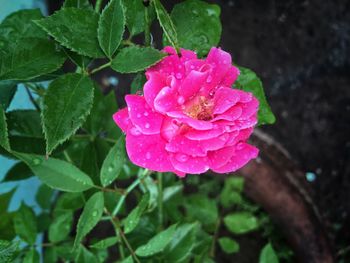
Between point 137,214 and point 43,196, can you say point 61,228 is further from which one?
point 137,214

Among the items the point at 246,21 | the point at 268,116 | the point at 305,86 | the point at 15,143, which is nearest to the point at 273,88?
the point at 305,86

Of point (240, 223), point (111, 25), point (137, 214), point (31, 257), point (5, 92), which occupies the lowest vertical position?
point (240, 223)

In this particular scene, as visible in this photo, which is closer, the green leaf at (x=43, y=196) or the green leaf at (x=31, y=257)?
the green leaf at (x=31, y=257)

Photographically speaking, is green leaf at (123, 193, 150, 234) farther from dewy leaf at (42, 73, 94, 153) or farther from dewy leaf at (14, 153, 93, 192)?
dewy leaf at (42, 73, 94, 153)

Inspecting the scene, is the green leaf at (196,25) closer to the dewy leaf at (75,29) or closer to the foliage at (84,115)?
the foliage at (84,115)

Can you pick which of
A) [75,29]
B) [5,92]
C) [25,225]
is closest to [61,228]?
[25,225]

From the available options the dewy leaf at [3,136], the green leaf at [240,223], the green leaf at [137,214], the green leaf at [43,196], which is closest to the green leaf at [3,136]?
the dewy leaf at [3,136]

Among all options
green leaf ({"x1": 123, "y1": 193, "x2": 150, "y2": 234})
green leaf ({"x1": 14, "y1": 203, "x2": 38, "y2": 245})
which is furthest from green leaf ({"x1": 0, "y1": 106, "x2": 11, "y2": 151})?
green leaf ({"x1": 14, "y1": 203, "x2": 38, "y2": 245})
